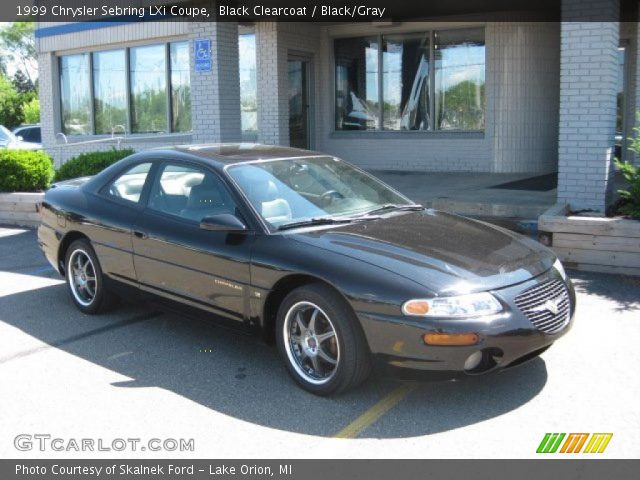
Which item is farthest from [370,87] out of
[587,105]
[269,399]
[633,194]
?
[269,399]

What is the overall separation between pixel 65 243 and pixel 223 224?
2.42 metres

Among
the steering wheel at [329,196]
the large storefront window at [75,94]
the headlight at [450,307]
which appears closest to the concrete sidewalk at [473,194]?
the steering wheel at [329,196]

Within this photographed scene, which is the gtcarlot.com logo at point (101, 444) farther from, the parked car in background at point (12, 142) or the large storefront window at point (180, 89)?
the parked car in background at point (12, 142)

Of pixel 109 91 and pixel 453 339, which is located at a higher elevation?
pixel 109 91

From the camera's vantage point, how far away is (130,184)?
19.5ft

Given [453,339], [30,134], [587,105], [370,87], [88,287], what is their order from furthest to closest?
[30,134]
[370,87]
[587,105]
[88,287]
[453,339]

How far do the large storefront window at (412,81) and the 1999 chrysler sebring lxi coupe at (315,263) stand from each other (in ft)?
28.6

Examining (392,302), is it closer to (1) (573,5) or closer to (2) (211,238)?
(2) (211,238)

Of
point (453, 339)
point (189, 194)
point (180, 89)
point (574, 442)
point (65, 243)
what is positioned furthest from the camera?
point (180, 89)

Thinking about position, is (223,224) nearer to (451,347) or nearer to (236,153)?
(236,153)

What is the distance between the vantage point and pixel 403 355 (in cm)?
403

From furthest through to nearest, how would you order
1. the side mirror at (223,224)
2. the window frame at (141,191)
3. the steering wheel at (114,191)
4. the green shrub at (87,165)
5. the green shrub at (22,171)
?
the green shrub at (22,171) → the green shrub at (87,165) → the steering wheel at (114,191) → the window frame at (141,191) → the side mirror at (223,224)

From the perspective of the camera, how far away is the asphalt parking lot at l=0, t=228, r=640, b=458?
3.82 meters

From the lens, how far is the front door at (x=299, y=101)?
14.8m
